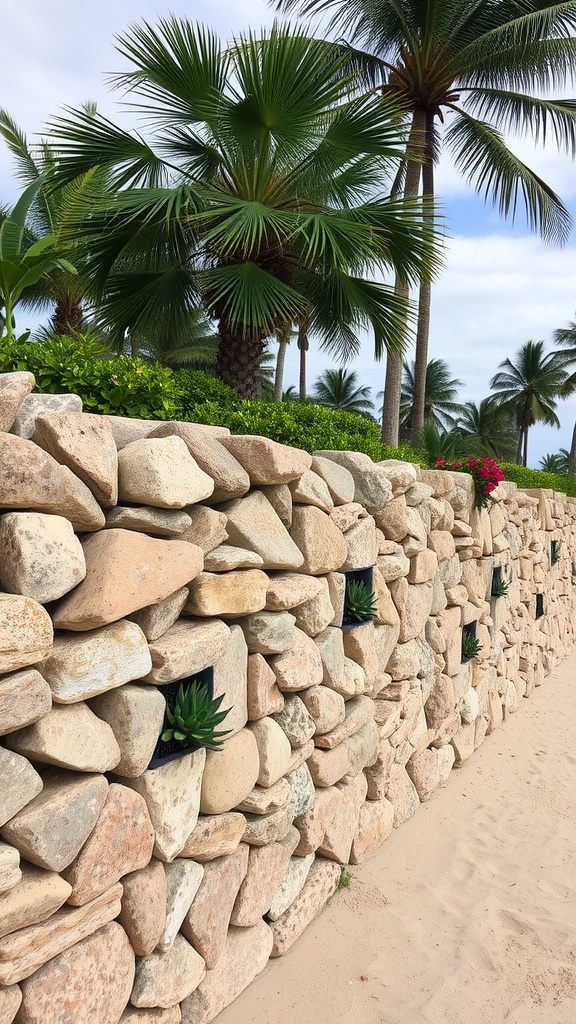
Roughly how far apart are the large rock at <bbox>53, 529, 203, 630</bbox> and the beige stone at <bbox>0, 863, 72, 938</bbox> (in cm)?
68

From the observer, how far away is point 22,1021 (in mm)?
1888

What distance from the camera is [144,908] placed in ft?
7.29

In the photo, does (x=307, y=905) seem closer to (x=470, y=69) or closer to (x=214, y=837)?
(x=214, y=837)

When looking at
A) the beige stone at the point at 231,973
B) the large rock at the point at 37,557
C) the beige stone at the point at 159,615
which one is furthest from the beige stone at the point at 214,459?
the beige stone at the point at 231,973

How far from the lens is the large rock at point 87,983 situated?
1909mm

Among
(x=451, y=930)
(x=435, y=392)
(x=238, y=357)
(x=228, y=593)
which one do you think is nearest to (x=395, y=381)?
(x=238, y=357)

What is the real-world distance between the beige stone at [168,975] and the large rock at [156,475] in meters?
1.53

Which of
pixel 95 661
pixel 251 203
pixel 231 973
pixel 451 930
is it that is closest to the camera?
pixel 95 661

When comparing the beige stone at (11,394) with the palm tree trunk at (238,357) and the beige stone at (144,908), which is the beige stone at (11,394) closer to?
the beige stone at (144,908)

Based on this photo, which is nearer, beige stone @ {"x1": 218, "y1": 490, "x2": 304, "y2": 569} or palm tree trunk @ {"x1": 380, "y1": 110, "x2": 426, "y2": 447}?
beige stone @ {"x1": 218, "y1": 490, "x2": 304, "y2": 569}

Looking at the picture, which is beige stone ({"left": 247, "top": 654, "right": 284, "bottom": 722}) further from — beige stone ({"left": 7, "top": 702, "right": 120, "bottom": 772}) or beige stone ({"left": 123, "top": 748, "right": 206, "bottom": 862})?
beige stone ({"left": 7, "top": 702, "right": 120, "bottom": 772})

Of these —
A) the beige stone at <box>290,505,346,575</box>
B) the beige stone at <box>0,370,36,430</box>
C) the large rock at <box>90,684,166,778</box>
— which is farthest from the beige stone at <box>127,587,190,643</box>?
the beige stone at <box>290,505,346,575</box>

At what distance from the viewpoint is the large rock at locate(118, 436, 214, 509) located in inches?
89.6

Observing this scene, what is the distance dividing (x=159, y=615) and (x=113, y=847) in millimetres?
718
